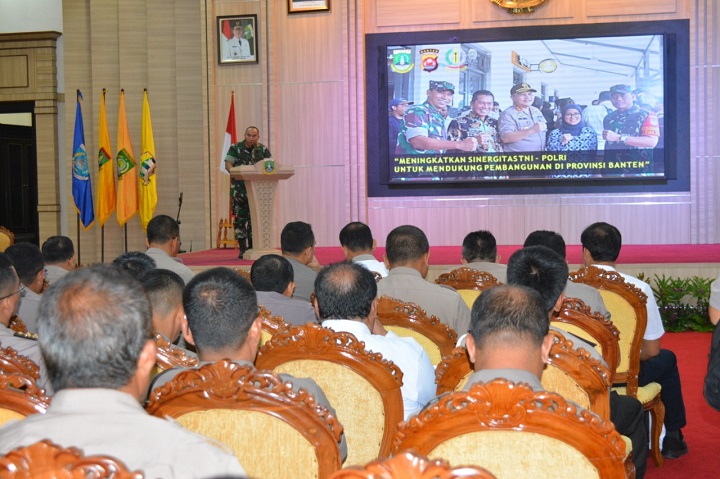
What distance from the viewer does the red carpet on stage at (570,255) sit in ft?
24.5

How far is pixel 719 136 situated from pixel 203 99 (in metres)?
5.65

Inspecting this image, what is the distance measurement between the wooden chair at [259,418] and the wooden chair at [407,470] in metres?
0.63

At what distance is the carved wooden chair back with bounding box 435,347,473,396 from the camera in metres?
2.20

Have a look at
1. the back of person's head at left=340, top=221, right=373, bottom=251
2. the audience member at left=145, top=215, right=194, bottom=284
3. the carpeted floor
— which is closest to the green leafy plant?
the carpeted floor

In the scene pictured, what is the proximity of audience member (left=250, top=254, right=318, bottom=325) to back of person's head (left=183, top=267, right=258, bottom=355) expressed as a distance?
1.42 m

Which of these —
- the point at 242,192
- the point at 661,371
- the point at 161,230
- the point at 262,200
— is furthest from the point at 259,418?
the point at 242,192

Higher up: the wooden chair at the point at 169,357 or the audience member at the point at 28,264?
the audience member at the point at 28,264

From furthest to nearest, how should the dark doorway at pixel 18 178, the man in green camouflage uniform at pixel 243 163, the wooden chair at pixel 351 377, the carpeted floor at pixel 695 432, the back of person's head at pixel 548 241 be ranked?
1. the dark doorway at pixel 18 178
2. the man in green camouflage uniform at pixel 243 163
3. the back of person's head at pixel 548 241
4. the carpeted floor at pixel 695 432
5. the wooden chair at pixel 351 377

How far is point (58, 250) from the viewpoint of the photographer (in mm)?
Answer: 5070

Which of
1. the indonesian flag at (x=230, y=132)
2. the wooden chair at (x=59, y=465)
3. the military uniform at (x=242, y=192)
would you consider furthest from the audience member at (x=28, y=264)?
the indonesian flag at (x=230, y=132)

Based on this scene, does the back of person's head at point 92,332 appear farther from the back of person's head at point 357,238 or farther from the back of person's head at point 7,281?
the back of person's head at point 357,238

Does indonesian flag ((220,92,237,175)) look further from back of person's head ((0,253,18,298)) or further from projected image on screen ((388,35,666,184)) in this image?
back of person's head ((0,253,18,298))

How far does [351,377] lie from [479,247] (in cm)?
267

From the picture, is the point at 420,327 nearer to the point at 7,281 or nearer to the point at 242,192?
the point at 7,281
